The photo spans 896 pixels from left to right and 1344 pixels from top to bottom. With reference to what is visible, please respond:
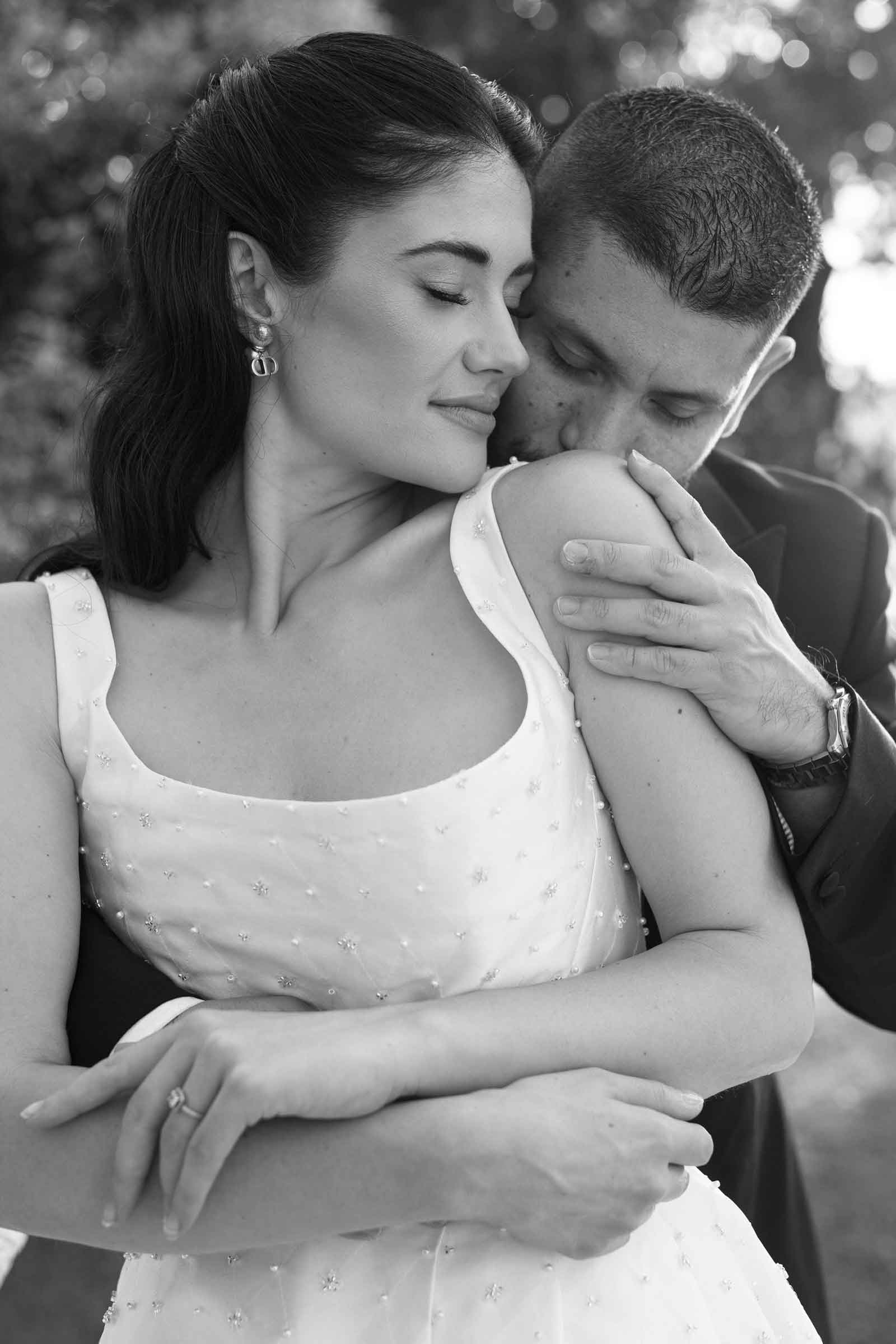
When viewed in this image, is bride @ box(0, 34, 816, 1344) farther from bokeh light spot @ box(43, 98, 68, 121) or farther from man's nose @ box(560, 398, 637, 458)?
bokeh light spot @ box(43, 98, 68, 121)

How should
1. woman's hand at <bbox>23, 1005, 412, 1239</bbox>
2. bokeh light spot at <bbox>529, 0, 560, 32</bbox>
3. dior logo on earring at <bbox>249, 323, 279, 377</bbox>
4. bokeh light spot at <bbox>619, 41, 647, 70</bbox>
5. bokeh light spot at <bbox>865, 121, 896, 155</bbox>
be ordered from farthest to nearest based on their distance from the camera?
bokeh light spot at <bbox>865, 121, 896, 155</bbox>
bokeh light spot at <bbox>619, 41, 647, 70</bbox>
bokeh light spot at <bbox>529, 0, 560, 32</bbox>
dior logo on earring at <bbox>249, 323, 279, 377</bbox>
woman's hand at <bbox>23, 1005, 412, 1239</bbox>

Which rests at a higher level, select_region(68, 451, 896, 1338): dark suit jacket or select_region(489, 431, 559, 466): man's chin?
select_region(489, 431, 559, 466): man's chin

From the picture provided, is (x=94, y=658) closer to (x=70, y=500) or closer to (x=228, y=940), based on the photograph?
(x=228, y=940)

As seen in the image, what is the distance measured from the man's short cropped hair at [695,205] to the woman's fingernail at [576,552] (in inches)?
30.5

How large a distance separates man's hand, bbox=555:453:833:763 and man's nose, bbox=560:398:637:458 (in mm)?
477

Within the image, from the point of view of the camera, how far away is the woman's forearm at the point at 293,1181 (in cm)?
165

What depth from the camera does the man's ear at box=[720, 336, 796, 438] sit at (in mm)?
2824

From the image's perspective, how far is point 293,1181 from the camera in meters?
1.67

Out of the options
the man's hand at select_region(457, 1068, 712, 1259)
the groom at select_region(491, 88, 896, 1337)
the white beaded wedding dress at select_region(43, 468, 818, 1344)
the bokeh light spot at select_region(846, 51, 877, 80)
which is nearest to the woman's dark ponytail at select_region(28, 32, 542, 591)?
the groom at select_region(491, 88, 896, 1337)

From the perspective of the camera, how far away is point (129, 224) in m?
2.38

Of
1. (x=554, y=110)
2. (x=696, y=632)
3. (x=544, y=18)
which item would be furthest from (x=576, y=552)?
(x=544, y=18)

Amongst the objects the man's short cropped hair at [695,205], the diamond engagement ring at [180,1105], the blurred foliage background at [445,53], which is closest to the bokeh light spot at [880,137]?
the blurred foliage background at [445,53]

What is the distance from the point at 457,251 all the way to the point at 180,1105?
130cm

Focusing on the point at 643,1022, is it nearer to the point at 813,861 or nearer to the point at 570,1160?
the point at 570,1160
